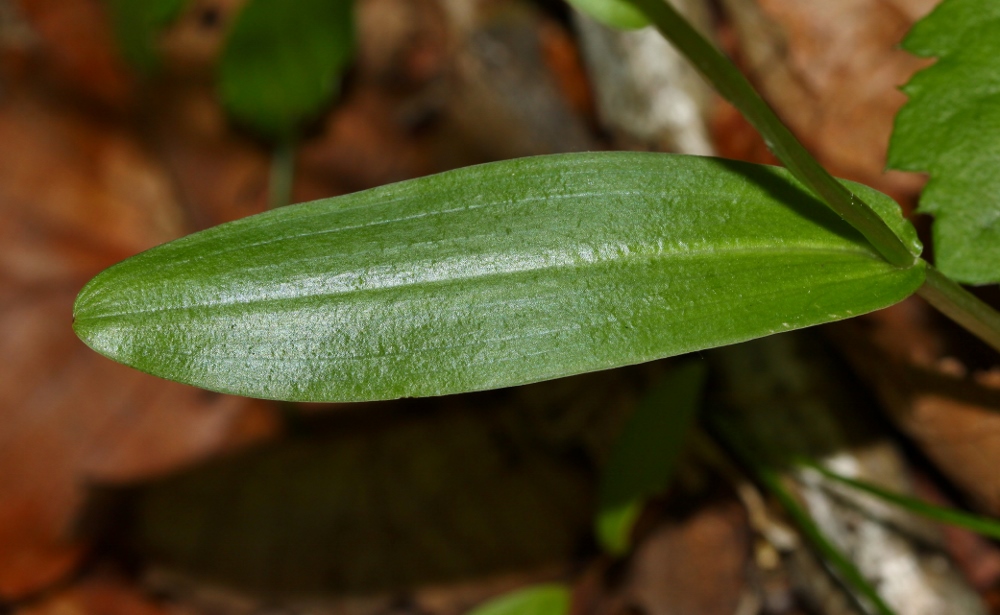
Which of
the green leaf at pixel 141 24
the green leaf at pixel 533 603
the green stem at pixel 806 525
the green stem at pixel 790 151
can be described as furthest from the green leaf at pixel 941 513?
the green leaf at pixel 141 24

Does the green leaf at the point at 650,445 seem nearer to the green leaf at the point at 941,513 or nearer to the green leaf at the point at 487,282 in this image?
the green leaf at the point at 941,513

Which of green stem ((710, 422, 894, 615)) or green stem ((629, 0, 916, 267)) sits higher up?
green stem ((629, 0, 916, 267))

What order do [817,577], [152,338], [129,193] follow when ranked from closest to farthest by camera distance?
[152,338], [817,577], [129,193]

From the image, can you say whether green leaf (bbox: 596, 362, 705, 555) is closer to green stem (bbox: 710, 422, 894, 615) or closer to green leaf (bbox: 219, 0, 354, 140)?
green stem (bbox: 710, 422, 894, 615)

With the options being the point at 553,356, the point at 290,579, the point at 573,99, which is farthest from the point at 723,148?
the point at 290,579

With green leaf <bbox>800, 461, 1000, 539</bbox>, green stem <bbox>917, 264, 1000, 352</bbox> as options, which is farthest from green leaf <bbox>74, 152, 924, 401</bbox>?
green leaf <bbox>800, 461, 1000, 539</bbox>

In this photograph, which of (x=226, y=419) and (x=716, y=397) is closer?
(x=716, y=397)

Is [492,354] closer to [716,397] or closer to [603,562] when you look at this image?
[716,397]
